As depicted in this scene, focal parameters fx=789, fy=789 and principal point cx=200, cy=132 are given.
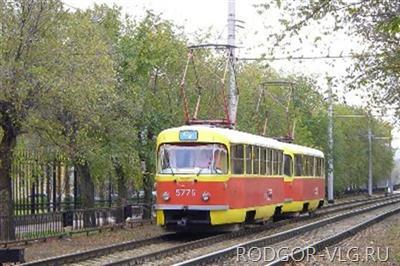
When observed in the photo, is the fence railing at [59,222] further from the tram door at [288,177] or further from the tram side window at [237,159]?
the tram door at [288,177]

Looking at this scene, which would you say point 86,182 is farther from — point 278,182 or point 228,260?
point 228,260

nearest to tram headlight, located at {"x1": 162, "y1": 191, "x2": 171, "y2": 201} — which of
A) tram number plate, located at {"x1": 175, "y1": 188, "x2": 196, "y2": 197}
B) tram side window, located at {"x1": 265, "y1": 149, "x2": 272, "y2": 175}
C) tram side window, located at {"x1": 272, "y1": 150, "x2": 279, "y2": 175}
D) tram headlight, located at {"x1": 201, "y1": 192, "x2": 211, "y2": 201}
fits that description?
tram number plate, located at {"x1": 175, "y1": 188, "x2": 196, "y2": 197}

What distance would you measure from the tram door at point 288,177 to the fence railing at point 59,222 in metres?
6.08

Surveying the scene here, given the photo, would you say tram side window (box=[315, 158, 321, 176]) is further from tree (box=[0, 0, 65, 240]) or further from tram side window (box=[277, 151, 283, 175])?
tree (box=[0, 0, 65, 240])

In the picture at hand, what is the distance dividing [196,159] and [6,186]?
17.6ft

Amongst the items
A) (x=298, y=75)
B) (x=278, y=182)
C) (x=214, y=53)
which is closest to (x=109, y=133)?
(x=278, y=182)

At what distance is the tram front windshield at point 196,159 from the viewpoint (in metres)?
22.5

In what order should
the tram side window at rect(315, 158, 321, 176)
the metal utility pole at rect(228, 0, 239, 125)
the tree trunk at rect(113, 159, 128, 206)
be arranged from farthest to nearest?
the tram side window at rect(315, 158, 321, 176) < the metal utility pole at rect(228, 0, 239, 125) < the tree trunk at rect(113, 159, 128, 206)

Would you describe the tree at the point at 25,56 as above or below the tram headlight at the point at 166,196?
above

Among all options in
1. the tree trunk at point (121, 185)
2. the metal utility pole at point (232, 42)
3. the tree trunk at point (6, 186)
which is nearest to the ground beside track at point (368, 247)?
the metal utility pole at point (232, 42)

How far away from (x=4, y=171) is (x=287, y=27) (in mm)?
10616

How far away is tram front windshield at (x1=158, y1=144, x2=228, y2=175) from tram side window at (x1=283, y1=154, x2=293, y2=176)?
8.01 meters

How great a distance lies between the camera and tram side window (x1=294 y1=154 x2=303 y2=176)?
106 ft

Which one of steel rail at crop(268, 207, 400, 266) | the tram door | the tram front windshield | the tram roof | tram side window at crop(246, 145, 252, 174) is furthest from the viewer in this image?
the tram door
